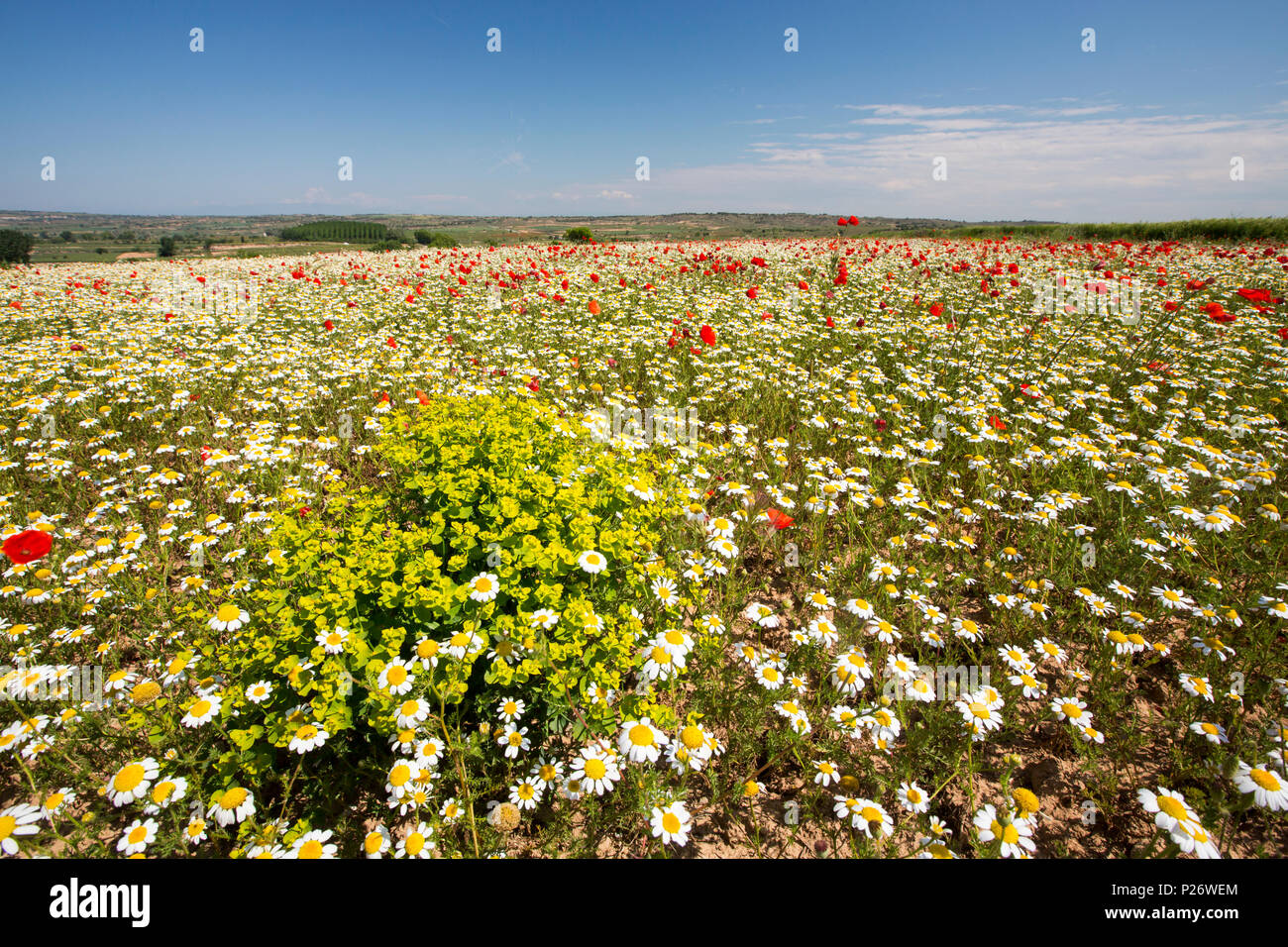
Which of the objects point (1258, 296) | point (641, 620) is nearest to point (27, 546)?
point (641, 620)

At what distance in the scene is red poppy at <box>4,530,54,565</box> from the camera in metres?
2.42

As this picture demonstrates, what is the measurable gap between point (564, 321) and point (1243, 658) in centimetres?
918

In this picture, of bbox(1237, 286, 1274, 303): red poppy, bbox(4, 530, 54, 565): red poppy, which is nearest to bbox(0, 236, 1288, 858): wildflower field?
bbox(4, 530, 54, 565): red poppy

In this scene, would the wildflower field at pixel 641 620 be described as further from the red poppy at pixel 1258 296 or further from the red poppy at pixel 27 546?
the red poppy at pixel 1258 296

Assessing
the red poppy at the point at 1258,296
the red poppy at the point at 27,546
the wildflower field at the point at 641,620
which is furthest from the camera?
the red poppy at the point at 1258,296

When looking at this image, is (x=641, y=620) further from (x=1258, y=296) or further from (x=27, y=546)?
(x=1258, y=296)

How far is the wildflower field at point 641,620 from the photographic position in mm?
2150

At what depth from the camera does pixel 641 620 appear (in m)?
2.83

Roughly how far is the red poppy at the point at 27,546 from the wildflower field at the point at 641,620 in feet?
0.08

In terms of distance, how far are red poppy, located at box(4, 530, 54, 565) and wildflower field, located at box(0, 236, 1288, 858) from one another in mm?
25

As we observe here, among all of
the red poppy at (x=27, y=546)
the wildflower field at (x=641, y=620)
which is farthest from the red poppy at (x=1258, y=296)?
the red poppy at (x=27, y=546)

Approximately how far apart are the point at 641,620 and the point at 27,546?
3053 millimetres

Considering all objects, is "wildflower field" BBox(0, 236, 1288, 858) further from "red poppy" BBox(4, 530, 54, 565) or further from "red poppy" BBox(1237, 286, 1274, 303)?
"red poppy" BBox(1237, 286, 1274, 303)
